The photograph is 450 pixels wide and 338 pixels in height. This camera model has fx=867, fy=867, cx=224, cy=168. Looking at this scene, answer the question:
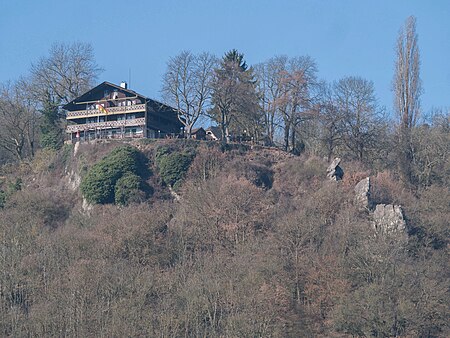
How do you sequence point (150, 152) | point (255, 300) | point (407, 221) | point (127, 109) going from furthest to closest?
point (127, 109)
point (150, 152)
point (407, 221)
point (255, 300)

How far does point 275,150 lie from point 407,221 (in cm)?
1408

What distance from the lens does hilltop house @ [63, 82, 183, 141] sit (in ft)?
213

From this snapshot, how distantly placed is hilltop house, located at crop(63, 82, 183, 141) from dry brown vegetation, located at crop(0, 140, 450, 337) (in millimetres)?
7253

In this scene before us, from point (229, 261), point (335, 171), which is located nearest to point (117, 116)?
point (335, 171)

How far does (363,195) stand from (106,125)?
71.6ft

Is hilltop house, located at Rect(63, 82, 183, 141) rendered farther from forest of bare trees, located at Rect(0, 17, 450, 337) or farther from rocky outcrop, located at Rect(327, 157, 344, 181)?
rocky outcrop, located at Rect(327, 157, 344, 181)

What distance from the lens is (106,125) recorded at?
215 feet

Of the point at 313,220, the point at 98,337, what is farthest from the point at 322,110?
the point at 98,337

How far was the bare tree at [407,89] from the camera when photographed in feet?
199

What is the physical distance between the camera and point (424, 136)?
60969 millimetres

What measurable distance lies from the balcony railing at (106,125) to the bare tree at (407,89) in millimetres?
18937

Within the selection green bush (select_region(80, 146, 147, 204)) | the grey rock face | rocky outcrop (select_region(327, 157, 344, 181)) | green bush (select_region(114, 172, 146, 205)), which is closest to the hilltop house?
green bush (select_region(80, 146, 147, 204))

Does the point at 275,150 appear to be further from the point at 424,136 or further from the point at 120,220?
the point at 120,220

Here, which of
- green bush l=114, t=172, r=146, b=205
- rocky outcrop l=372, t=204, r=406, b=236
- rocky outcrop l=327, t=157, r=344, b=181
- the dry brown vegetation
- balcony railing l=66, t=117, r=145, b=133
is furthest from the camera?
balcony railing l=66, t=117, r=145, b=133
